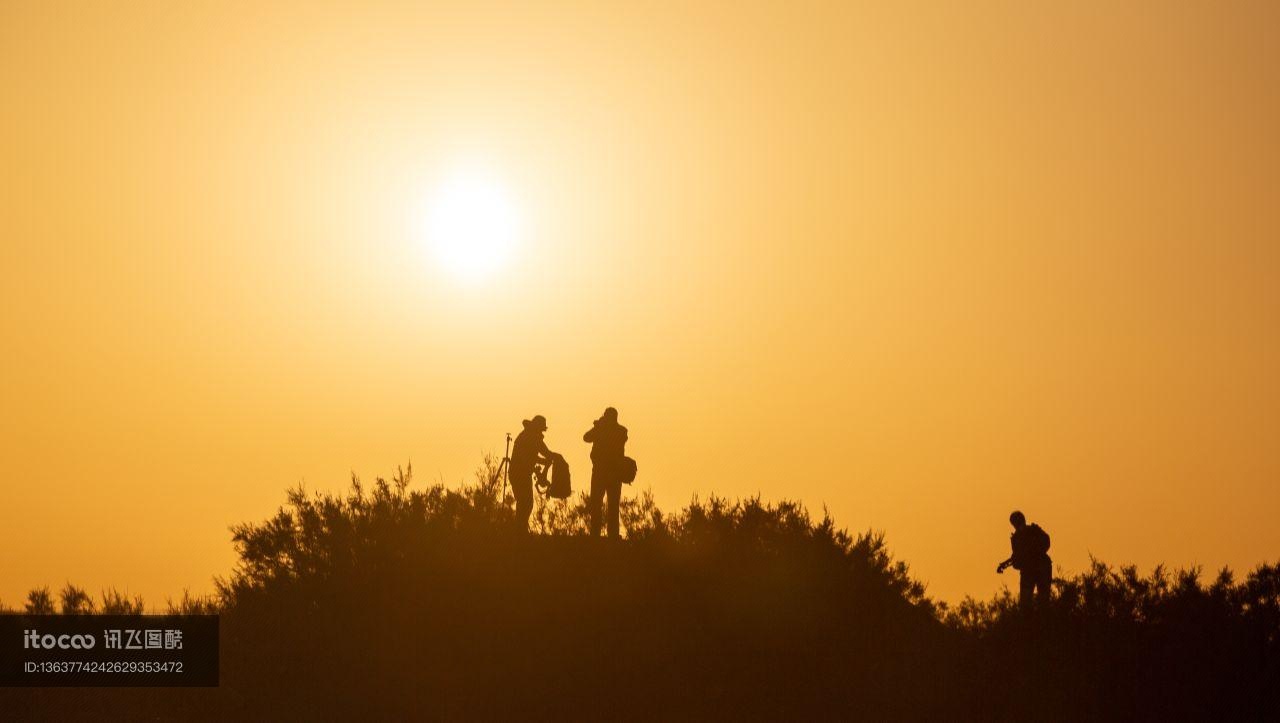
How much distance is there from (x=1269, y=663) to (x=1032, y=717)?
4.61m

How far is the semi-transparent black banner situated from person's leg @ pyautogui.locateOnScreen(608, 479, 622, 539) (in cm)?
702

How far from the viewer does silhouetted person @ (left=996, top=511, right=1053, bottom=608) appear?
25094 millimetres

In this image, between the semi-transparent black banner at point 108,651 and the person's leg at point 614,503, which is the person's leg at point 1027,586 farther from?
the semi-transparent black banner at point 108,651

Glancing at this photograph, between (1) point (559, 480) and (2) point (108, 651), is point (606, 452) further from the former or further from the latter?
(2) point (108, 651)

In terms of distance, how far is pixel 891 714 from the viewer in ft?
70.7

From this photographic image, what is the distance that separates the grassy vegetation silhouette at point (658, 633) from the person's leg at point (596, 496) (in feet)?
0.93

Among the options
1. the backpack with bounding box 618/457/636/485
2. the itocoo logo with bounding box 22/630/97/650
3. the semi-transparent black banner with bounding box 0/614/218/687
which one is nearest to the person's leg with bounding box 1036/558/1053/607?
the backpack with bounding box 618/457/636/485

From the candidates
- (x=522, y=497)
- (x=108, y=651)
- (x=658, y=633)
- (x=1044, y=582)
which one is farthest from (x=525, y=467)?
(x=1044, y=582)

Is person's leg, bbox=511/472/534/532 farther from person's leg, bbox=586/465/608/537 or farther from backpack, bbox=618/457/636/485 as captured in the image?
backpack, bbox=618/457/636/485

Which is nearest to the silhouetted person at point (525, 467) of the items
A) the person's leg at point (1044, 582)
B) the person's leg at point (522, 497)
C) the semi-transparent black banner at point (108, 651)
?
the person's leg at point (522, 497)

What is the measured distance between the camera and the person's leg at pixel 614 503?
26438 millimetres

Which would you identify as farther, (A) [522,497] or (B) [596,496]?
(B) [596,496]

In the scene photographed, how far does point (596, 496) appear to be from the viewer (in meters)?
26.4

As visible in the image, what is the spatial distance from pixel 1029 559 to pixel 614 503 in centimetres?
724
